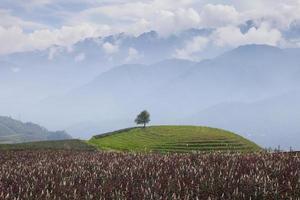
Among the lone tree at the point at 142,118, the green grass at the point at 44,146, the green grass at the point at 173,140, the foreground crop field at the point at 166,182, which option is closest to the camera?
the foreground crop field at the point at 166,182

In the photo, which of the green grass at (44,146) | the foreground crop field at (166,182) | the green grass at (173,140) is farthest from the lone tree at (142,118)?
the foreground crop field at (166,182)

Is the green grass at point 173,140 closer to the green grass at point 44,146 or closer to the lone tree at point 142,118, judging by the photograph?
the green grass at point 44,146

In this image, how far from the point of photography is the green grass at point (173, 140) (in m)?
96.8

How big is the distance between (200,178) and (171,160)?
5.76 m

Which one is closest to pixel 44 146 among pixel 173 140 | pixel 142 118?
pixel 173 140

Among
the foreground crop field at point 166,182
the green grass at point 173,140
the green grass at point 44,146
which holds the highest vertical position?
the green grass at point 173,140

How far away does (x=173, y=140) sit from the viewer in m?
108

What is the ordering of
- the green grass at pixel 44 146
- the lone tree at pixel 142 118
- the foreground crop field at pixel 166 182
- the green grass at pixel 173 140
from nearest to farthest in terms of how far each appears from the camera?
1. the foreground crop field at pixel 166 182
2. the green grass at pixel 44 146
3. the green grass at pixel 173 140
4. the lone tree at pixel 142 118

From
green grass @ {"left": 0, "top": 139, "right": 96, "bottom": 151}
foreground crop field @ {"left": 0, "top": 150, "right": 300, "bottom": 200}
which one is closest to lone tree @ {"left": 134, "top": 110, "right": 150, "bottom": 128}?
green grass @ {"left": 0, "top": 139, "right": 96, "bottom": 151}

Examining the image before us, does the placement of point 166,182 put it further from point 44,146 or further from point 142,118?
point 142,118

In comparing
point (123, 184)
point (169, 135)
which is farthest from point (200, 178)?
point (169, 135)

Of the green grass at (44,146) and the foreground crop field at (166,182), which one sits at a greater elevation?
the green grass at (44,146)

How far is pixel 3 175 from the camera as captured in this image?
767 inches

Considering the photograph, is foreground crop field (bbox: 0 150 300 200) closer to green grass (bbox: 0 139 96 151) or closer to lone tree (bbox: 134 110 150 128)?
green grass (bbox: 0 139 96 151)
